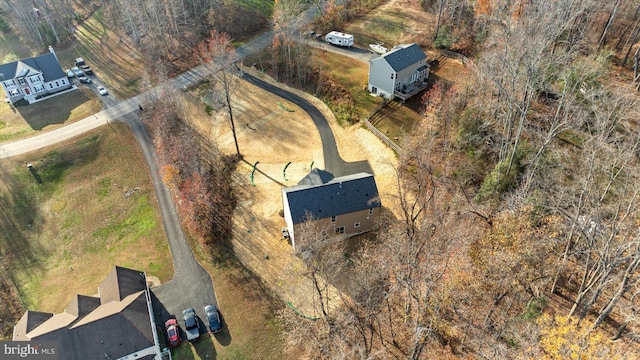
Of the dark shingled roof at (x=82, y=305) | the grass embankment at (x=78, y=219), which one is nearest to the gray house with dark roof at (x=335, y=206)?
the grass embankment at (x=78, y=219)

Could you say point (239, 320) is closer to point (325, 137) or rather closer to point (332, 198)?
point (332, 198)

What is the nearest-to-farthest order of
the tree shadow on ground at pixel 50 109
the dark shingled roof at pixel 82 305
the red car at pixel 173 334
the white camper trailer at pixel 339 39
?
the dark shingled roof at pixel 82 305 < the red car at pixel 173 334 < the tree shadow on ground at pixel 50 109 < the white camper trailer at pixel 339 39

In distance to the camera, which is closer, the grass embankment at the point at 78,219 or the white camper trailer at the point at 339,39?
the grass embankment at the point at 78,219

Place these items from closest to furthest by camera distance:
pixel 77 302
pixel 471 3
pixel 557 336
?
1. pixel 557 336
2. pixel 77 302
3. pixel 471 3

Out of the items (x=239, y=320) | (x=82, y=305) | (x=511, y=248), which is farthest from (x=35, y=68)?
(x=511, y=248)

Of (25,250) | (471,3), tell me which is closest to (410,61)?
(471,3)

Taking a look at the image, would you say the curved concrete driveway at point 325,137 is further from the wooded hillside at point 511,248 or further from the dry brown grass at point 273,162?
the wooded hillside at point 511,248

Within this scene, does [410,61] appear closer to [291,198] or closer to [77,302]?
[291,198]
